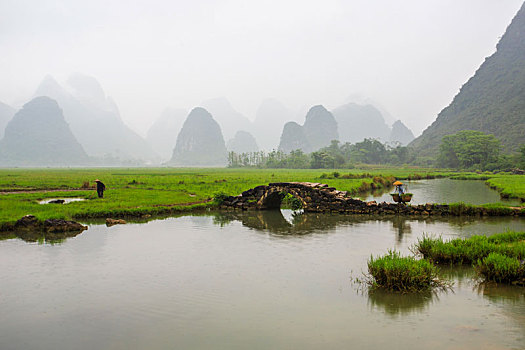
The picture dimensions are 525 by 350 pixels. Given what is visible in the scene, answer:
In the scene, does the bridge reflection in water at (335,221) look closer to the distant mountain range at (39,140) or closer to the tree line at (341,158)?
the tree line at (341,158)

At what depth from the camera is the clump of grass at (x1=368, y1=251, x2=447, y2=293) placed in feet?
25.3

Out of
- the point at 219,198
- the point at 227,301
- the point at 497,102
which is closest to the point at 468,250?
the point at 227,301

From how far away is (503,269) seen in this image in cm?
797

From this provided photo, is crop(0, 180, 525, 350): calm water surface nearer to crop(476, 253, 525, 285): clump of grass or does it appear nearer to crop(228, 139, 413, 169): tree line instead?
crop(476, 253, 525, 285): clump of grass

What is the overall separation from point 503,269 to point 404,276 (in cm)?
219

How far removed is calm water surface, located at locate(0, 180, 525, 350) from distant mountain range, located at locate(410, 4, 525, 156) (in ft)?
253

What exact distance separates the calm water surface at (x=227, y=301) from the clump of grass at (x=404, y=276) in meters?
0.24

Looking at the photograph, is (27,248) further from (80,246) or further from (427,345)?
(427,345)

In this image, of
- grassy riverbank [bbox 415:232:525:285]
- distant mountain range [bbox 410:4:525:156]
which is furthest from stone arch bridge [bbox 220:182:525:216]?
distant mountain range [bbox 410:4:525:156]

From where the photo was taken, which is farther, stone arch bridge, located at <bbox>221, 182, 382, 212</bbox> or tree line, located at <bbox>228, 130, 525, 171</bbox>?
tree line, located at <bbox>228, 130, 525, 171</bbox>

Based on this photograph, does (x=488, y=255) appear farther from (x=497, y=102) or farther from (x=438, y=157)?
(x=497, y=102)

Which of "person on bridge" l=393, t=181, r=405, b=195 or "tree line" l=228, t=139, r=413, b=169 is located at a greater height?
"tree line" l=228, t=139, r=413, b=169

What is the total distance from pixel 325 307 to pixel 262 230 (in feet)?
26.1

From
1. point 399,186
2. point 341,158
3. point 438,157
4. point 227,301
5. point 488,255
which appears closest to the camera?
point 227,301
